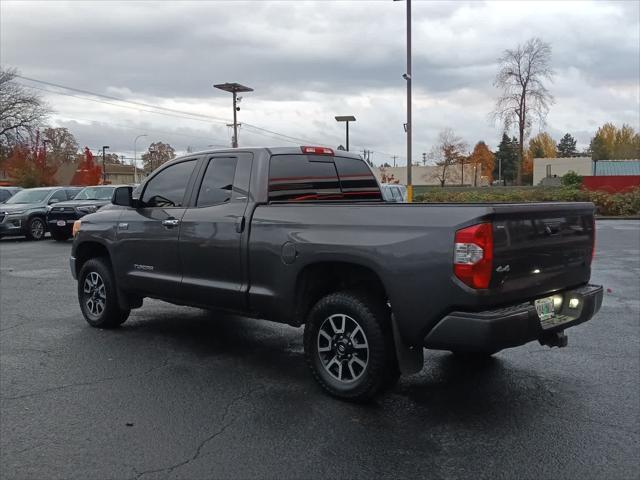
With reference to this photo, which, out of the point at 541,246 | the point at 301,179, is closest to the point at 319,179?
the point at 301,179

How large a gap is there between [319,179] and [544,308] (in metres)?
2.39

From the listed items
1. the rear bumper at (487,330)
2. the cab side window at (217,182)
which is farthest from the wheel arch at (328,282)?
the cab side window at (217,182)

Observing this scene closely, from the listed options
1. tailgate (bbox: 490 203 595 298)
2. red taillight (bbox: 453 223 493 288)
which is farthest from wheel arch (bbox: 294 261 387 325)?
tailgate (bbox: 490 203 595 298)

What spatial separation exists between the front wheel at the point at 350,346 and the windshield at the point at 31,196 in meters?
18.1

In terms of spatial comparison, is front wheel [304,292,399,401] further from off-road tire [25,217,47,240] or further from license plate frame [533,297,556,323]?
off-road tire [25,217,47,240]

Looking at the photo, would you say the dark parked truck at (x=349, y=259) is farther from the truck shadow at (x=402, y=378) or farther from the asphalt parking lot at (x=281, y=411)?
the asphalt parking lot at (x=281, y=411)

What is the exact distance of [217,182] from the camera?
565 centimetres

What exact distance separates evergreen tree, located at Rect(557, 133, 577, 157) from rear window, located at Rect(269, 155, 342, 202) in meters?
140

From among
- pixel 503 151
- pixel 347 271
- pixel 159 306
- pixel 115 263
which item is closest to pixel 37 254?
pixel 159 306

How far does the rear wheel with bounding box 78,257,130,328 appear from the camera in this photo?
264 inches

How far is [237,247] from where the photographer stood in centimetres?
519

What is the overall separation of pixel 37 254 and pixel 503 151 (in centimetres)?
9809

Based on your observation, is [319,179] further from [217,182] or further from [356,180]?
[217,182]

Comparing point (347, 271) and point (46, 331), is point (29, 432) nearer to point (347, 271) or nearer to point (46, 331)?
point (347, 271)
